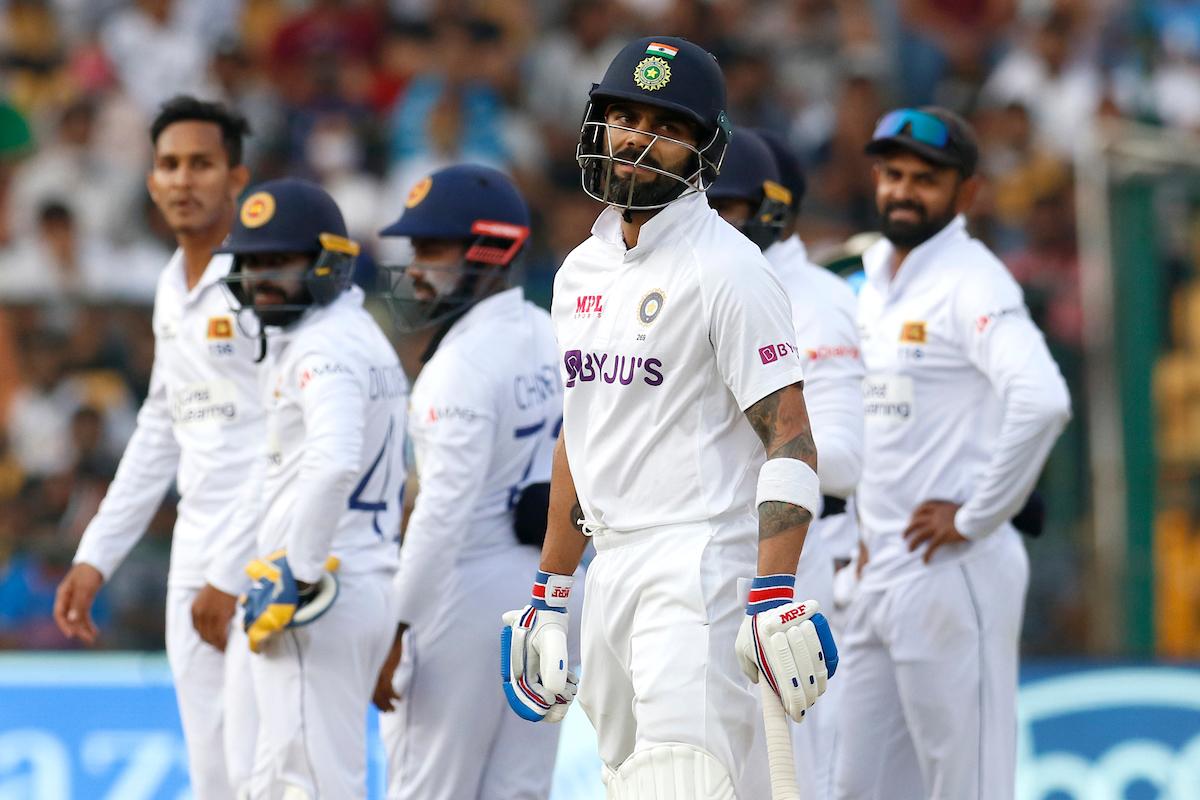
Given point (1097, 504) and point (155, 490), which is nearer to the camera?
point (155, 490)

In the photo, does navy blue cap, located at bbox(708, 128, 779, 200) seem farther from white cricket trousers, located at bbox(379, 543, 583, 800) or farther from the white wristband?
the white wristband

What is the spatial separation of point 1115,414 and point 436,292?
491 cm

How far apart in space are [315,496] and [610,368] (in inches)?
60.9

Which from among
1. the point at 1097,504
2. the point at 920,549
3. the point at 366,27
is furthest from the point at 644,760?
the point at 366,27

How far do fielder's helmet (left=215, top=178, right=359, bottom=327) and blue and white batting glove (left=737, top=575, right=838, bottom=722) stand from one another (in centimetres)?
262

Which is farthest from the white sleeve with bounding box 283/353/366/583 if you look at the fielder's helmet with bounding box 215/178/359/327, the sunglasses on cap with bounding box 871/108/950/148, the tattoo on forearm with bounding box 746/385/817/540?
the sunglasses on cap with bounding box 871/108/950/148

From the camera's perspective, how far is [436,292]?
23.1ft

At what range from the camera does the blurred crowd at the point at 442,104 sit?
39.3 ft

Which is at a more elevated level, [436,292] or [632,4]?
[632,4]

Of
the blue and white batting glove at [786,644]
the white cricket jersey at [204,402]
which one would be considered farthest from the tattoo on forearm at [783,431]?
the white cricket jersey at [204,402]

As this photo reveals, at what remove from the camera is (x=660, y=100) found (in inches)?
200

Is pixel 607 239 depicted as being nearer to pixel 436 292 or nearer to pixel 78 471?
pixel 436 292

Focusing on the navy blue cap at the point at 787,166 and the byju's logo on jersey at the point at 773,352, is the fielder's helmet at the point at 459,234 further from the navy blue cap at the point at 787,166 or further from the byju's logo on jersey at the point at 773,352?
the byju's logo on jersey at the point at 773,352

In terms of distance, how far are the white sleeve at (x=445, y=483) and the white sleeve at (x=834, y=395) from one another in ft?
3.68
